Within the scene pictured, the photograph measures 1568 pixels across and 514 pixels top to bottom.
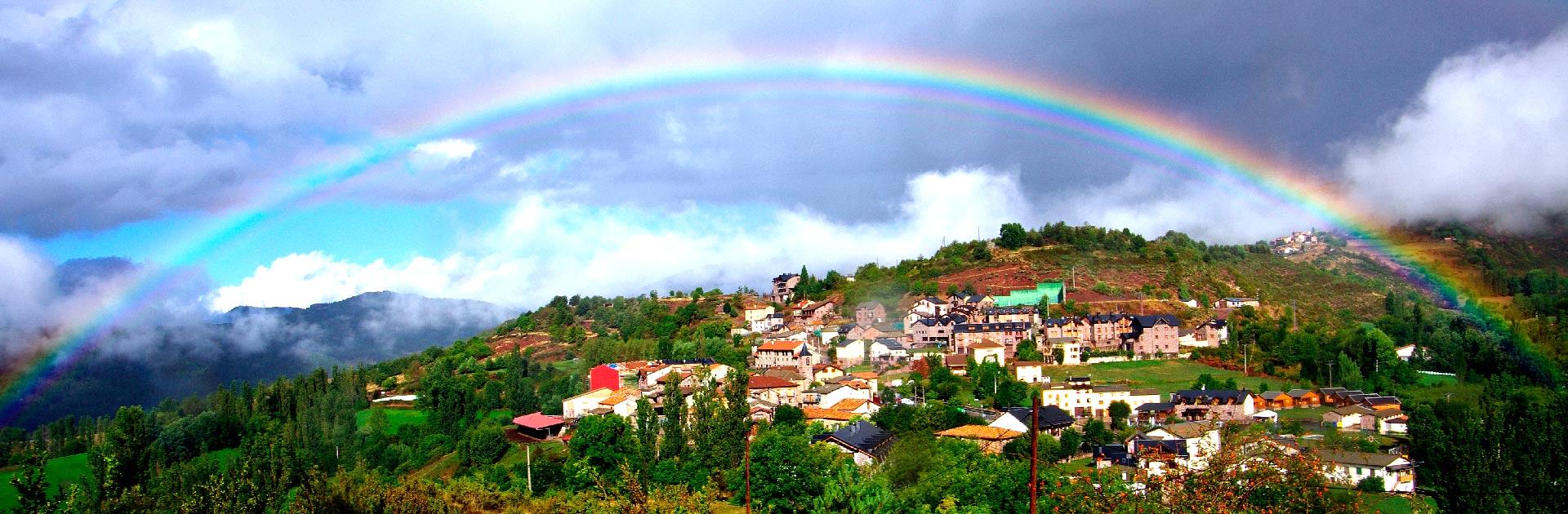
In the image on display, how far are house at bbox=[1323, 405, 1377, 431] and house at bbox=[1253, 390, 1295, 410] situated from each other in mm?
2194

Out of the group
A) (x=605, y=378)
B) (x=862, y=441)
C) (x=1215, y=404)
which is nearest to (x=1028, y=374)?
(x=1215, y=404)

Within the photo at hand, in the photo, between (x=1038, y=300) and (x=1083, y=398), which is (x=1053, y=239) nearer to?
(x=1038, y=300)

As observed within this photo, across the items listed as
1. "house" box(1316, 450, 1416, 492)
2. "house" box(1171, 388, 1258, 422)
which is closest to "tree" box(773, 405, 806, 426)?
"house" box(1171, 388, 1258, 422)

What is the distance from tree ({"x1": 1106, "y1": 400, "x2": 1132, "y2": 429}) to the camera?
31062mm

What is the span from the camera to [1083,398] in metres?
34.1

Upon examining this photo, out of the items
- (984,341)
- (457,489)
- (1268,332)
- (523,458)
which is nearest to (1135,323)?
(1268,332)

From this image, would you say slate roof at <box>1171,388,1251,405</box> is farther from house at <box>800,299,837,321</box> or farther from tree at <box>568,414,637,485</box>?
house at <box>800,299,837,321</box>

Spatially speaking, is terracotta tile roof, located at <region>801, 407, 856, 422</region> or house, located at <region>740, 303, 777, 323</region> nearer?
terracotta tile roof, located at <region>801, 407, 856, 422</region>

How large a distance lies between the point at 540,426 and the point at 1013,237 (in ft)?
145

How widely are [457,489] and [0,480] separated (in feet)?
89.1

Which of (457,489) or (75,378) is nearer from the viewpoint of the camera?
(457,489)

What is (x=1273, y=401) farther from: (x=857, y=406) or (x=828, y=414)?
(x=828, y=414)

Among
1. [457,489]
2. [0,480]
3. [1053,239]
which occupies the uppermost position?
[1053,239]

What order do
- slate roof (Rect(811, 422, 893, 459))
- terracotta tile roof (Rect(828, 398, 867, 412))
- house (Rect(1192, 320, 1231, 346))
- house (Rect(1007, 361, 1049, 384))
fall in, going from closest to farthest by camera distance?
1. slate roof (Rect(811, 422, 893, 459))
2. terracotta tile roof (Rect(828, 398, 867, 412))
3. house (Rect(1007, 361, 1049, 384))
4. house (Rect(1192, 320, 1231, 346))
